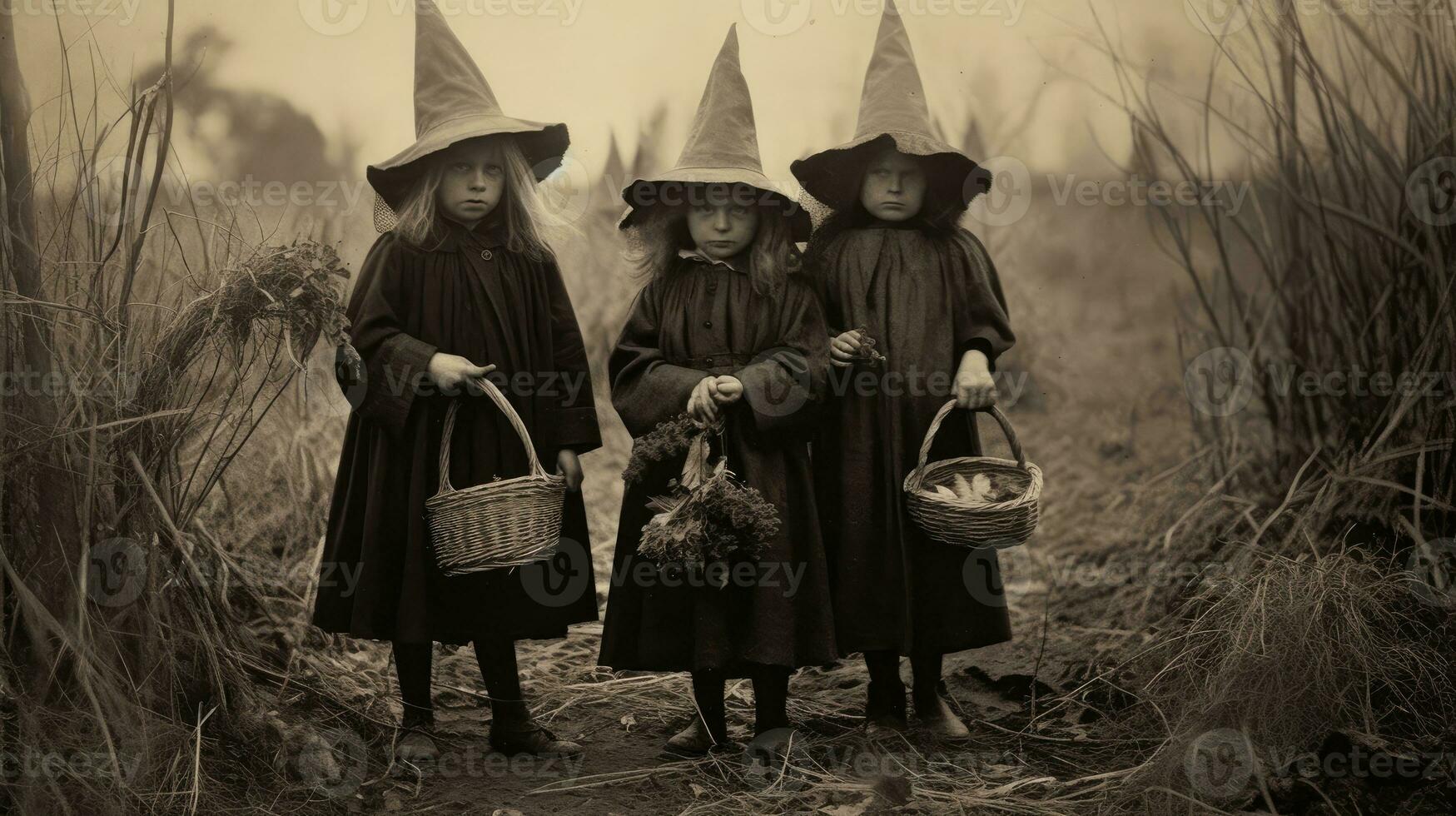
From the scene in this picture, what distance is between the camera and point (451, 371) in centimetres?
384

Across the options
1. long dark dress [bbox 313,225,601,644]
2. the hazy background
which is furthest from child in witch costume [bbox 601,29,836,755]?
the hazy background

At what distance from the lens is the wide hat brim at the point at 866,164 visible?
4.18m

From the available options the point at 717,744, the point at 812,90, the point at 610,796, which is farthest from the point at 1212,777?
the point at 812,90

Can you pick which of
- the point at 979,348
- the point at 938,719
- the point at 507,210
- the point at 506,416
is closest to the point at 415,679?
the point at 506,416

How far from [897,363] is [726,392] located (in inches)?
27.8

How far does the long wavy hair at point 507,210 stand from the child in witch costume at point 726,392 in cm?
32

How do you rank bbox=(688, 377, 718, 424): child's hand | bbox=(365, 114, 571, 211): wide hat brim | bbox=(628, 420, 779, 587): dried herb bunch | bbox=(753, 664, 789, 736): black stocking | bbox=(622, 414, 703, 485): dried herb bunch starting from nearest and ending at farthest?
1. bbox=(628, 420, 779, 587): dried herb bunch
2. bbox=(622, 414, 703, 485): dried herb bunch
3. bbox=(688, 377, 718, 424): child's hand
4. bbox=(753, 664, 789, 736): black stocking
5. bbox=(365, 114, 571, 211): wide hat brim

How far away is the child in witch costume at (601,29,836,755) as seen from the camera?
384 cm

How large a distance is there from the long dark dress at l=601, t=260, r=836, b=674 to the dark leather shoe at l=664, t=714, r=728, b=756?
25 centimetres

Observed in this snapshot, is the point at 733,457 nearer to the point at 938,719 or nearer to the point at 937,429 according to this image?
the point at 937,429

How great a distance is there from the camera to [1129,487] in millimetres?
6547

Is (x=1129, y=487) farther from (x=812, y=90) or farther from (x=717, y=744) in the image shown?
(x=717, y=744)

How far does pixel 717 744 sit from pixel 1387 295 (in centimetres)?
286

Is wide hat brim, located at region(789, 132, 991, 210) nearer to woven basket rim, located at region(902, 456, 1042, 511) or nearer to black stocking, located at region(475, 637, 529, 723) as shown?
woven basket rim, located at region(902, 456, 1042, 511)
